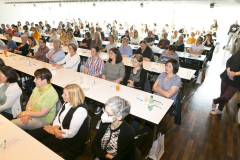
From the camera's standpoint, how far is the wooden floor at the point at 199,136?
2.67 meters

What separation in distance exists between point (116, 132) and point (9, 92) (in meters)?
1.96

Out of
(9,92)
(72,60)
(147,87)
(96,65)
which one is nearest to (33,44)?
(72,60)

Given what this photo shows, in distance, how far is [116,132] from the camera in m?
1.74

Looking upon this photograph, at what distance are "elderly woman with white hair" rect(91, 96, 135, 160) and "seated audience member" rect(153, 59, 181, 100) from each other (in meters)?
1.43

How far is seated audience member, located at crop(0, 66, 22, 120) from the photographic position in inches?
99.4

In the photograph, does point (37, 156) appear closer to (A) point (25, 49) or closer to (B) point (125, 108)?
(B) point (125, 108)

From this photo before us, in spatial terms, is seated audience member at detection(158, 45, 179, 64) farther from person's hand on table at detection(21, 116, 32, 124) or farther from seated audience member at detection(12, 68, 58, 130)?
person's hand on table at detection(21, 116, 32, 124)

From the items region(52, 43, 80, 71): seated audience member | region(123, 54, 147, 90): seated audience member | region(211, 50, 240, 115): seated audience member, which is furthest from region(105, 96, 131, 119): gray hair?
region(52, 43, 80, 71): seated audience member

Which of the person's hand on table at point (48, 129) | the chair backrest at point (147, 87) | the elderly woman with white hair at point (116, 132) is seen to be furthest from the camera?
the chair backrest at point (147, 87)

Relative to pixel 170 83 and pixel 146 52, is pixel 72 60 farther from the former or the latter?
pixel 170 83

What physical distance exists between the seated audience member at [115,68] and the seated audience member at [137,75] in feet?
0.72

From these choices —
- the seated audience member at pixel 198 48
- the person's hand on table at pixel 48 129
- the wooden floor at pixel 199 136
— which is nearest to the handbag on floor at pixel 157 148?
the wooden floor at pixel 199 136

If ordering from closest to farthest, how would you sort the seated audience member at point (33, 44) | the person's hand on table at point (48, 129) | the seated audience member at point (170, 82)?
the person's hand on table at point (48, 129) → the seated audience member at point (170, 82) → the seated audience member at point (33, 44)

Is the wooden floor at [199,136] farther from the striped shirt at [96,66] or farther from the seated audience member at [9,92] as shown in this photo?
the seated audience member at [9,92]
